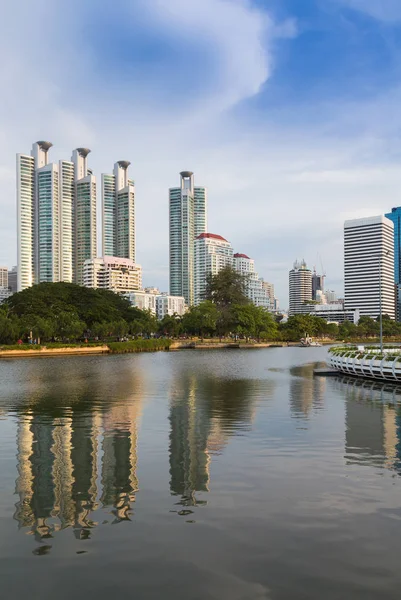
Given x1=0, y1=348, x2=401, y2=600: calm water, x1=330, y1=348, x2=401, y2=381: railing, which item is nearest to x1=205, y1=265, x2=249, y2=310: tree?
x1=330, y1=348, x2=401, y2=381: railing

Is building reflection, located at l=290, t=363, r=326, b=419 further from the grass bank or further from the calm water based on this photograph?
the grass bank

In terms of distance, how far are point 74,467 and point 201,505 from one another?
540cm

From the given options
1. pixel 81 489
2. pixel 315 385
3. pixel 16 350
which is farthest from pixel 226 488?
pixel 16 350

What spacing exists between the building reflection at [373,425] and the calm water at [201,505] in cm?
11

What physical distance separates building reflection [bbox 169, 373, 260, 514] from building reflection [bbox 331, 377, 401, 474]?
4.63 metres

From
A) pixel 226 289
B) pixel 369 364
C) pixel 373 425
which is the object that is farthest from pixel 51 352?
pixel 226 289

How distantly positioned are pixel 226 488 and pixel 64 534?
15.0 ft

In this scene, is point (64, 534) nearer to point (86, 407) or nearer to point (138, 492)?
point (138, 492)

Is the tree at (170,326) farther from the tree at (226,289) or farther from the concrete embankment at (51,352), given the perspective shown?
the concrete embankment at (51,352)

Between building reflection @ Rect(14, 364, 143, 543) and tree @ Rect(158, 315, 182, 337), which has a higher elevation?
tree @ Rect(158, 315, 182, 337)

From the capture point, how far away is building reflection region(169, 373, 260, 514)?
15039mm

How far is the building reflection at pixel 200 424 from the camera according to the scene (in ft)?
49.3

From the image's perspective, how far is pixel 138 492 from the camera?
46.2ft

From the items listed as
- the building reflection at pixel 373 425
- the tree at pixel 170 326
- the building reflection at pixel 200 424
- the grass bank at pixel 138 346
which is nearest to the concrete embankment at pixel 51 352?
the grass bank at pixel 138 346
